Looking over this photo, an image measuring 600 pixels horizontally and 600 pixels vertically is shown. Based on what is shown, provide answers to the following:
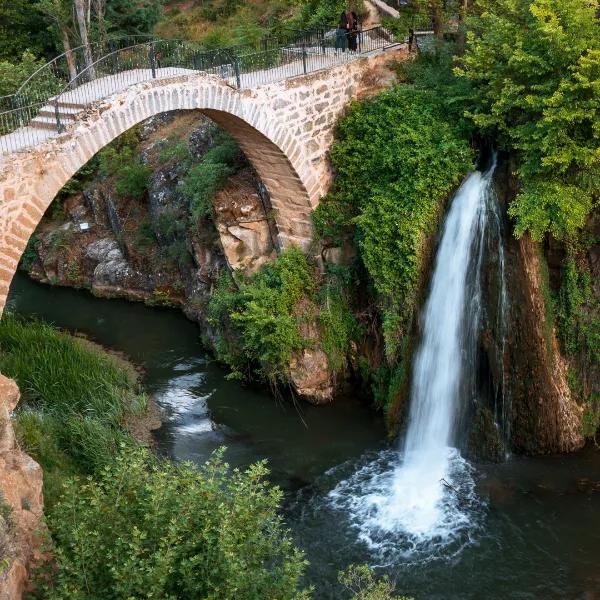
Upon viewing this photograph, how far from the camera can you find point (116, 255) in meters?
21.3

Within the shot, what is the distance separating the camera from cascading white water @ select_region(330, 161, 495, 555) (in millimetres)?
12383

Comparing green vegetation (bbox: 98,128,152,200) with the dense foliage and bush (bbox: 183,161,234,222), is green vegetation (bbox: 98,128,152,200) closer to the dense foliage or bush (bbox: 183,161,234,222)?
bush (bbox: 183,161,234,222)

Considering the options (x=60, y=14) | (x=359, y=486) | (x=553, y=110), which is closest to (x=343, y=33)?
(x=553, y=110)

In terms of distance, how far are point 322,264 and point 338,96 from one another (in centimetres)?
355

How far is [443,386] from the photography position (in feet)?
44.2

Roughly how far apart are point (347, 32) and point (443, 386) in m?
8.21

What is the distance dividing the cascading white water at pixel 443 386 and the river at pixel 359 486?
0.22m

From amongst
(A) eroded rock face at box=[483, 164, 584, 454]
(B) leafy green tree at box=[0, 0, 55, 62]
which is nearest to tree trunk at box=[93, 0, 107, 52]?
(B) leafy green tree at box=[0, 0, 55, 62]

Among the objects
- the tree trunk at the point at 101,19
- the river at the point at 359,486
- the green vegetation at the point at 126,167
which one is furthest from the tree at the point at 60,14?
the river at the point at 359,486

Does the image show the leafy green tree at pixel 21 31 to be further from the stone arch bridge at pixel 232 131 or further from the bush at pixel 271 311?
the bush at pixel 271 311

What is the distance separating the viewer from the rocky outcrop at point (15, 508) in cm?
772

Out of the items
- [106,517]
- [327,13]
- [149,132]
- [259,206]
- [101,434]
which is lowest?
[101,434]

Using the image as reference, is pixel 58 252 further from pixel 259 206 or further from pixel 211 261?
pixel 259 206

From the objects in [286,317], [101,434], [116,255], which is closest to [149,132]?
[116,255]
